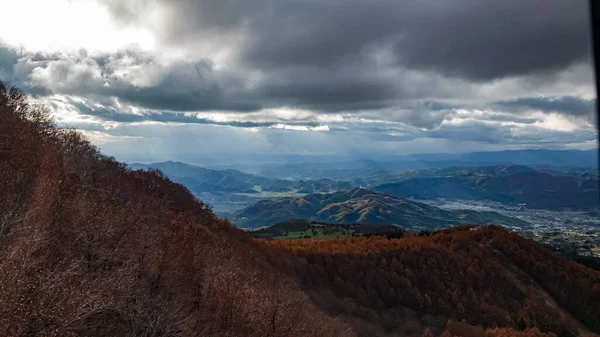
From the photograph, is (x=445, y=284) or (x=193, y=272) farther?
(x=445, y=284)

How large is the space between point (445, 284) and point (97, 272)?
105798mm

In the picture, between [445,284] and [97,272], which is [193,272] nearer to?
[97,272]

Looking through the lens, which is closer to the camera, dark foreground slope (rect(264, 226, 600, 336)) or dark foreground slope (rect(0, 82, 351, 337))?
dark foreground slope (rect(0, 82, 351, 337))

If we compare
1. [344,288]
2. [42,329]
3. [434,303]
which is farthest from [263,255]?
[42,329]

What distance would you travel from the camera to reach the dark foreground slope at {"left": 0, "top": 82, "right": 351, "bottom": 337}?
21031 mm

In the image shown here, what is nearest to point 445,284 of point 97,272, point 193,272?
point 193,272

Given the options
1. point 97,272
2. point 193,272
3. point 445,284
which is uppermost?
point 97,272

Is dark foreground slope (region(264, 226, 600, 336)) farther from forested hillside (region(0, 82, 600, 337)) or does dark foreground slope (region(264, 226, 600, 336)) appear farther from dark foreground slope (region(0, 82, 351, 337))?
dark foreground slope (region(0, 82, 351, 337))

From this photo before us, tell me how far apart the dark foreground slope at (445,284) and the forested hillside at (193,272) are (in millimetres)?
452

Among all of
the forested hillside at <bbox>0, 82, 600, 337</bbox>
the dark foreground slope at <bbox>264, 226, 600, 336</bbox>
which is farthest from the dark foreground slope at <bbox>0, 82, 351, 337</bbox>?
the dark foreground slope at <bbox>264, 226, 600, 336</bbox>

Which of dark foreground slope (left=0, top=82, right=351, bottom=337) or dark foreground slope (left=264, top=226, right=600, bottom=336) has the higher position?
dark foreground slope (left=0, top=82, right=351, bottom=337)

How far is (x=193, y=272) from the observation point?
4369 cm

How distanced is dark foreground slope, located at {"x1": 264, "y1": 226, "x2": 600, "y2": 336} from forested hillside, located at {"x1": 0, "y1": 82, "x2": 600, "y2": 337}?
452mm

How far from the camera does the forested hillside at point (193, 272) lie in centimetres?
2580
